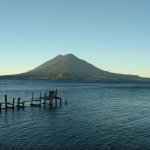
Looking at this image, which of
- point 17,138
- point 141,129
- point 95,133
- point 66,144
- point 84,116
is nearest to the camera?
point 66,144

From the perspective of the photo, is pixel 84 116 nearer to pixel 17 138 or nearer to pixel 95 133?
pixel 95 133

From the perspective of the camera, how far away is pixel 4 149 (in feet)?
103

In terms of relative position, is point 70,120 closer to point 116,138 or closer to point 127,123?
point 127,123

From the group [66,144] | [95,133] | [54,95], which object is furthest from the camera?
[54,95]

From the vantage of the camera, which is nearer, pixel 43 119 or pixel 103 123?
pixel 103 123

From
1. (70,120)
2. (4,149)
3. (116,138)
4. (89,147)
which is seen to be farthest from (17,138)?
(70,120)

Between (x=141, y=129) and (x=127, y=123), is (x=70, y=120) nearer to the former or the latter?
(x=127, y=123)

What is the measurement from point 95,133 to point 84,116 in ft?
47.9

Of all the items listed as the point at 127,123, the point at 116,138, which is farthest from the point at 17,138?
the point at 127,123

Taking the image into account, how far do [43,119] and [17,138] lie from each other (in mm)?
15094

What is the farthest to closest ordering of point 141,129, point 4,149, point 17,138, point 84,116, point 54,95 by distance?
point 54,95 → point 84,116 → point 141,129 → point 17,138 → point 4,149

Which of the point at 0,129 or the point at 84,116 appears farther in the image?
the point at 84,116

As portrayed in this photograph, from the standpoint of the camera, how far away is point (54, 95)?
71438 millimetres

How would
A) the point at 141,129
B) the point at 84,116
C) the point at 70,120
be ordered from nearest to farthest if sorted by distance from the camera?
the point at 141,129 → the point at 70,120 → the point at 84,116
